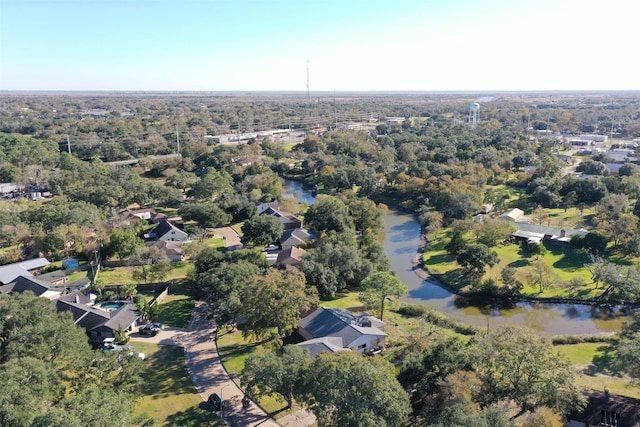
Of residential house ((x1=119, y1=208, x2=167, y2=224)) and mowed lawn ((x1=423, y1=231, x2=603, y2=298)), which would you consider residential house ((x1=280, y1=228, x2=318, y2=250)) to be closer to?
mowed lawn ((x1=423, y1=231, x2=603, y2=298))

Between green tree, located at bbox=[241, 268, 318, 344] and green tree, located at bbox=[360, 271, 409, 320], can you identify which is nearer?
green tree, located at bbox=[241, 268, 318, 344]

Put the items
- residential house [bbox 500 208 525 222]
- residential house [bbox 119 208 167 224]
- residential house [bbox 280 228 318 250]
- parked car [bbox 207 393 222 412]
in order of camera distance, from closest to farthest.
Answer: parked car [bbox 207 393 222 412], residential house [bbox 280 228 318 250], residential house [bbox 500 208 525 222], residential house [bbox 119 208 167 224]

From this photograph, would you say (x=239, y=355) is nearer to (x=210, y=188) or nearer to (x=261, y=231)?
(x=261, y=231)

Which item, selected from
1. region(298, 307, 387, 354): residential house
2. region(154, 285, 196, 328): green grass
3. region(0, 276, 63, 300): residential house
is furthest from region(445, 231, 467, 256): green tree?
region(0, 276, 63, 300): residential house

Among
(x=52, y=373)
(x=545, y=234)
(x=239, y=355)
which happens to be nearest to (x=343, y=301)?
(x=239, y=355)

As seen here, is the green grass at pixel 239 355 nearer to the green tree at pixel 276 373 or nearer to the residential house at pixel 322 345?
the green tree at pixel 276 373

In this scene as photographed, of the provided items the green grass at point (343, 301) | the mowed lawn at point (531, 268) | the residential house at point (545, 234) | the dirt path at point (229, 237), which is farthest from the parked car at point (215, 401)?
the residential house at point (545, 234)
